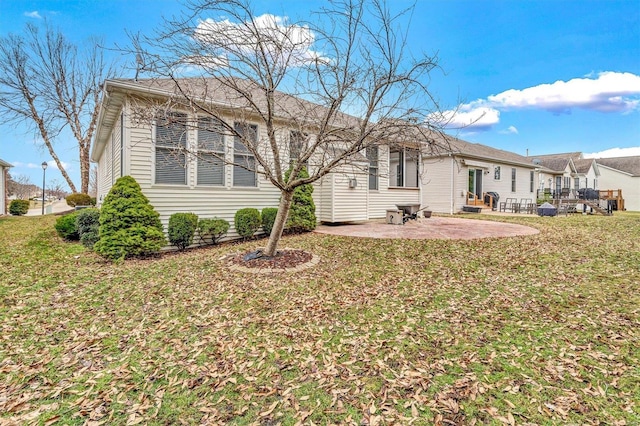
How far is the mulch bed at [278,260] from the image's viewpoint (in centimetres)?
578

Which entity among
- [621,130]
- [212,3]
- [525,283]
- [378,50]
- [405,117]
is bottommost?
[525,283]

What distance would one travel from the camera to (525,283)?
4922 mm

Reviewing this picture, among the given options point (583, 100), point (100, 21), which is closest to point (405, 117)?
point (100, 21)

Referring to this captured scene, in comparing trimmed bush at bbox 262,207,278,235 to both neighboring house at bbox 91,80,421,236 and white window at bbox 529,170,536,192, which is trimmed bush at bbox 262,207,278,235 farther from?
white window at bbox 529,170,536,192

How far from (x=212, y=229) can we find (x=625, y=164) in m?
40.8

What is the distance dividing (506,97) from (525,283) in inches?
982

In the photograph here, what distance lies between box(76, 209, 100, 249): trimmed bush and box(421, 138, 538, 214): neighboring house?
43.4ft

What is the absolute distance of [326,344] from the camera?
320 centimetres

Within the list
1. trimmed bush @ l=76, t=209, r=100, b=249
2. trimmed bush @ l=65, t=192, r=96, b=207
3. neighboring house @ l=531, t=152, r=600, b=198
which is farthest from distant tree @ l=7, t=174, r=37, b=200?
Answer: neighboring house @ l=531, t=152, r=600, b=198

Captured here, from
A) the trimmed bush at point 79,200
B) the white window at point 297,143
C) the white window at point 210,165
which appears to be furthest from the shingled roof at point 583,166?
the trimmed bush at point 79,200

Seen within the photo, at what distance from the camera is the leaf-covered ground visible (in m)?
2.29

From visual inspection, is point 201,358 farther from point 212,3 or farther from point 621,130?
point 621,130

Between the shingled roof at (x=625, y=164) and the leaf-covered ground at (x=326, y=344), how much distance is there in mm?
33576

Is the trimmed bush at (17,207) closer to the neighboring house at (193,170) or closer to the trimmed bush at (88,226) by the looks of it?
the neighboring house at (193,170)
